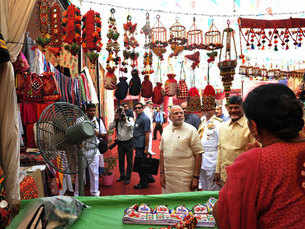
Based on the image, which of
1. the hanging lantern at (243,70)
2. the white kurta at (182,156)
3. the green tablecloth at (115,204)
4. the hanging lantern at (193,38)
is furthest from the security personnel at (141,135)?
the hanging lantern at (243,70)

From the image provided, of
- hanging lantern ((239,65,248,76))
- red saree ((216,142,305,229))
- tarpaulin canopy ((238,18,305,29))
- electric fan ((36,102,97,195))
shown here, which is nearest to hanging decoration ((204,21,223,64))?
tarpaulin canopy ((238,18,305,29))

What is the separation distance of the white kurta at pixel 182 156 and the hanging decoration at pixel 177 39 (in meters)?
1.07

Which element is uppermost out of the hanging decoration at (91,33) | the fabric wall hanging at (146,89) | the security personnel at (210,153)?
the hanging decoration at (91,33)

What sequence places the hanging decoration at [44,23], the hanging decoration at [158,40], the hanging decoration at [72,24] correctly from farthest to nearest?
the hanging decoration at [158,40] < the hanging decoration at [72,24] < the hanging decoration at [44,23]

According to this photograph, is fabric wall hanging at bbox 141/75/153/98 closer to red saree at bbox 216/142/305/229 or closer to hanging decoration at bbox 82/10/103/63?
hanging decoration at bbox 82/10/103/63

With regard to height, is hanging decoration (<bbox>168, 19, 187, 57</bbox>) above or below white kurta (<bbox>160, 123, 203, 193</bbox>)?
above

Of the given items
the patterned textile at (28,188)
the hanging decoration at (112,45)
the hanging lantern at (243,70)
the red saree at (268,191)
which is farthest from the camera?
the hanging lantern at (243,70)

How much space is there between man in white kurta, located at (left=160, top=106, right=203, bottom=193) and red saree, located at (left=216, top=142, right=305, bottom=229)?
5.94ft

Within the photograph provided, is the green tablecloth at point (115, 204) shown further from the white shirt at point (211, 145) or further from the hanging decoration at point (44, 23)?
the white shirt at point (211, 145)

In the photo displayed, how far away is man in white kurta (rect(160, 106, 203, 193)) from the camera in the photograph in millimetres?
2656

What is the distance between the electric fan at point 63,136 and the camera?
149cm

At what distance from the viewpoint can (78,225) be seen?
1474 millimetres

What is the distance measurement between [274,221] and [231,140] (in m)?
1.84

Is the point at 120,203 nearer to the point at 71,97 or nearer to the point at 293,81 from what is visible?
the point at 71,97
